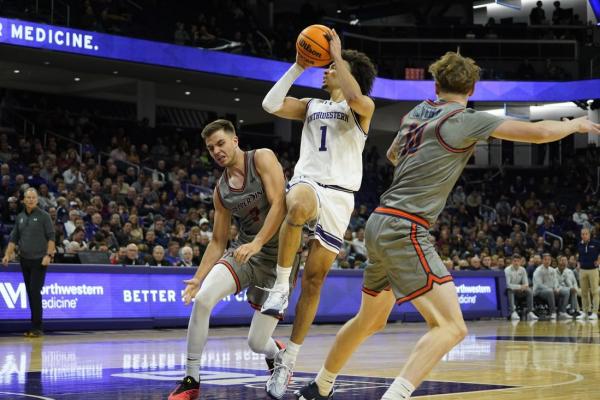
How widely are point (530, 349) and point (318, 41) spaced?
23.4 ft

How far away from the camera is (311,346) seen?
494 inches

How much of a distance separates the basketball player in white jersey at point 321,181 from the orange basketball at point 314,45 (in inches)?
2.3

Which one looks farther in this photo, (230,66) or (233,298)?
(230,66)

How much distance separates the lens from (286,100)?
6.97 metres

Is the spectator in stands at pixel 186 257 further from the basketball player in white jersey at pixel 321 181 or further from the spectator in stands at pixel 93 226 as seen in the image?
the basketball player in white jersey at pixel 321 181

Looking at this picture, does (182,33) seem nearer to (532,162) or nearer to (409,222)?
(532,162)

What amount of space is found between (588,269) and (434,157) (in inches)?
734

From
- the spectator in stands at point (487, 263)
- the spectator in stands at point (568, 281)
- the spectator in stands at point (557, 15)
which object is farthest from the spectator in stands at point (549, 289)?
the spectator in stands at point (557, 15)

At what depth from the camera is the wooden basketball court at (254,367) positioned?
6.99m

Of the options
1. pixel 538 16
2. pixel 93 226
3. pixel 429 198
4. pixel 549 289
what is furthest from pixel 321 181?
pixel 538 16

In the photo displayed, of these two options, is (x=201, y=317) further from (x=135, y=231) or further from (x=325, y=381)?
(x=135, y=231)

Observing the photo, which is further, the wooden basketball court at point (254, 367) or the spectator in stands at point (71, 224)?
the spectator in stands at point (71, 224)

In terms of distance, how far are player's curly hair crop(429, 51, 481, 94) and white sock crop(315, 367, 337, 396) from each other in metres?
2.04

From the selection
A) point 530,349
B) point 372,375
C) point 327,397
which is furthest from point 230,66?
point 327,397
